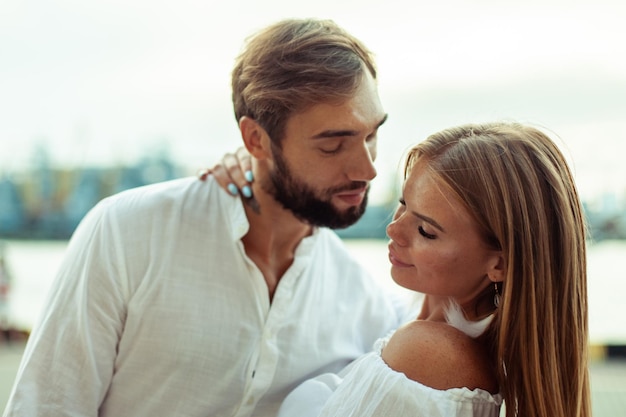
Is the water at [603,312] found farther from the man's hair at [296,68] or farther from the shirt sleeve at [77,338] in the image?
the shirt sleeve at [77,338]

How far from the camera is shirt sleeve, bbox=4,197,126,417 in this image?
1.59 meters

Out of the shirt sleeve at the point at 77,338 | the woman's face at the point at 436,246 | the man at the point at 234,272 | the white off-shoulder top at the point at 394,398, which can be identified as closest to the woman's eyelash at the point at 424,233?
the woman's face at the point at 436,246

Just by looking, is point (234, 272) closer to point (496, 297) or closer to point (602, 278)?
point (496, 297)

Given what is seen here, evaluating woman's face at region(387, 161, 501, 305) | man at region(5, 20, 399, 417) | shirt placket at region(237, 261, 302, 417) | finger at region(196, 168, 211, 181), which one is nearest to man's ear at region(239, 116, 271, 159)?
man at region(5, 20, 399, 417)

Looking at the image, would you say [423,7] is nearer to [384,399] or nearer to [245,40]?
[245,40]

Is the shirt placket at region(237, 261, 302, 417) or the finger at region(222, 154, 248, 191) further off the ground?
the finger at region(222, 154, 248, 191)

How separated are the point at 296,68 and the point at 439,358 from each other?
819mm

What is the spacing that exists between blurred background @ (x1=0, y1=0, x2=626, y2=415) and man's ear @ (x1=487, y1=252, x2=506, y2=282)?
121cm

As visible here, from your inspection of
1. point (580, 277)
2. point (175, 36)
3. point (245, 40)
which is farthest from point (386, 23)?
point (580, 277)

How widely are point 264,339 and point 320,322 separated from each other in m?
0.18

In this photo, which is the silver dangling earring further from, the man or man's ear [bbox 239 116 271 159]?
man's ear [bbox 239 116 271 159]

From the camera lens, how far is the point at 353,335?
1.90 meters

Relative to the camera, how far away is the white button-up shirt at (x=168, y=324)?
1616mm

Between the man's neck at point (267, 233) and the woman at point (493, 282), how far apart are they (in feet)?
1.81
